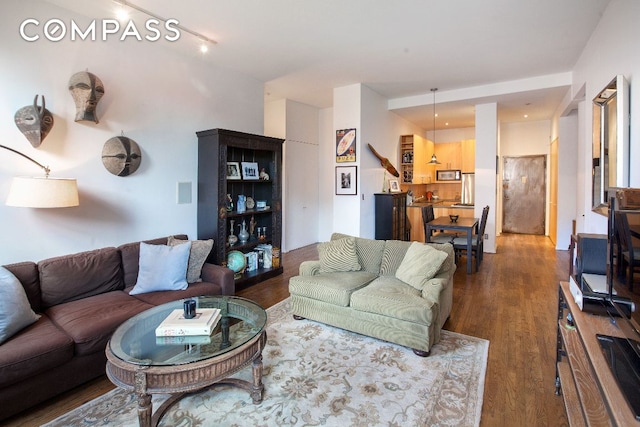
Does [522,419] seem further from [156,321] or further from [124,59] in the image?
[124,59]

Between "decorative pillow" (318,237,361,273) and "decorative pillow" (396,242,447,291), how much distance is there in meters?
0.48

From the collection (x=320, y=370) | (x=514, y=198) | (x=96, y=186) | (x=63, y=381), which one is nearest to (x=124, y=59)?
(x=96, y=186)

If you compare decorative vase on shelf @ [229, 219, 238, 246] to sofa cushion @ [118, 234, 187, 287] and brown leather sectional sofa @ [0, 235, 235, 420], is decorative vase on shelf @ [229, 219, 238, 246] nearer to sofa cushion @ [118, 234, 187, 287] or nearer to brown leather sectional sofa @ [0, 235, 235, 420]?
brown leather sectional sofa @ [0, 235, 235, 420]

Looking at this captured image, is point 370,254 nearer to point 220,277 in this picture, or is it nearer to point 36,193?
point 220,277

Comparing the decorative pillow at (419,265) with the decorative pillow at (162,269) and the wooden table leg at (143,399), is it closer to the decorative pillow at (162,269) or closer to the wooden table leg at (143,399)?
the decorative pillow at (162,269)

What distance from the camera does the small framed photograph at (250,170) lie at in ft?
14.9

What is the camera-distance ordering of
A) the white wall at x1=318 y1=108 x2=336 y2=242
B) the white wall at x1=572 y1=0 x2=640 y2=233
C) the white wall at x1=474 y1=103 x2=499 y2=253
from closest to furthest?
the white wall at x1=572 y1=0 x2=640 y2=233 < the white wall at x1=474 y1=103 x2=499 y2=253 < the white wall at x1=318 y1=108 x2=336 y2=242

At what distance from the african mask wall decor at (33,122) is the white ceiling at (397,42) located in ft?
3.33

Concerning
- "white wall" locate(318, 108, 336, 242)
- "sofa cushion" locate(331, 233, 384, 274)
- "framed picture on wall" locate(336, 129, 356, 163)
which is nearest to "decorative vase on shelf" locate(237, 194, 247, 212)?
"sofa cushion" locate(331, 233, 384, 274)

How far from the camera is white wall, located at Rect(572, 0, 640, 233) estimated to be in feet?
8.16

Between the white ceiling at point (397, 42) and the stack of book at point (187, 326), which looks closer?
the stack of book at point (187, 326)

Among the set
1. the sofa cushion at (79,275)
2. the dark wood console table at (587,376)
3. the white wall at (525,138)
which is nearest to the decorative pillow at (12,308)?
the sofa cushion at (79,275)

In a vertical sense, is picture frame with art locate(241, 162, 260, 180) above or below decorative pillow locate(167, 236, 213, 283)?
above

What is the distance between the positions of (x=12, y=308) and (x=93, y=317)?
0.45 meters
